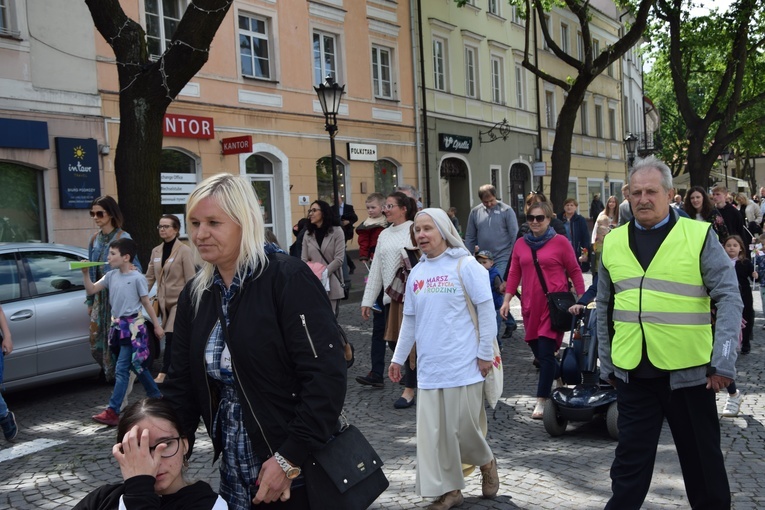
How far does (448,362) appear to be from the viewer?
4.88m

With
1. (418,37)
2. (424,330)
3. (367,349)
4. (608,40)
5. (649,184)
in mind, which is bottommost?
(367,349)

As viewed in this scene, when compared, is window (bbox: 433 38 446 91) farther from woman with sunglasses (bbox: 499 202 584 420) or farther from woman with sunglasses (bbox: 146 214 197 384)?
woman with sunglasses (bbox: 499 202 584 420)

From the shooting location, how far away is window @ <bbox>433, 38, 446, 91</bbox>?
26781 mm

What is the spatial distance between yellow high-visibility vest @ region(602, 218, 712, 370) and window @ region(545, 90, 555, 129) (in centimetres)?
3214

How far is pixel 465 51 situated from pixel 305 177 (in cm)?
1058

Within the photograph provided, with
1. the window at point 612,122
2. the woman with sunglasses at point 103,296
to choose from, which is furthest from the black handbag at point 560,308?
the window at point 612,122

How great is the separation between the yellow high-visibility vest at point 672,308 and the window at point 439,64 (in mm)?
23288

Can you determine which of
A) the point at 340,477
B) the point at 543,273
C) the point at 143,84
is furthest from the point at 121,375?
the point at 340,477

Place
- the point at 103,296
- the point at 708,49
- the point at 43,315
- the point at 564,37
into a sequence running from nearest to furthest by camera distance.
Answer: the point at 103,296 → the point at 43,315 → the point at 708,49 → the point at 564,37

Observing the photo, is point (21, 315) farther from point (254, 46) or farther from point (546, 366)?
point (254, 46)

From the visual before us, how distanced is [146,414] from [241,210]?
27.4 inches

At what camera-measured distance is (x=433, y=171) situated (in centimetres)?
2641

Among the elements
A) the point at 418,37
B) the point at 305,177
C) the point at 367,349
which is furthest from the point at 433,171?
the point at 367,349

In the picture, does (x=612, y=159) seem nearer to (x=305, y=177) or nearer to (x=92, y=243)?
(x=305, y=177)
